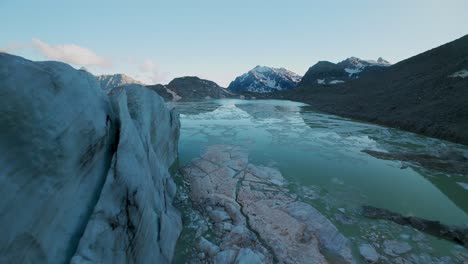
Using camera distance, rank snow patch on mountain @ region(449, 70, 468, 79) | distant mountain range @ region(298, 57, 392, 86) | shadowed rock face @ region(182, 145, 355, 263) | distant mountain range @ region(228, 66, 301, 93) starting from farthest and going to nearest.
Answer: distant mountain range @ region(228, 66, 301, 93) → distant mountain range @ region(298, 57, 392, 86) → snow patch on mountain @ region(449, 70, 468, 79) → shadowed rock face @ region(182, 145, 355, 263)

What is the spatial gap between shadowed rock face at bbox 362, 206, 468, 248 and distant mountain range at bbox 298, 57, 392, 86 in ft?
315

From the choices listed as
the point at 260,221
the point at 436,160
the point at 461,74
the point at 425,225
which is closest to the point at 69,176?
the point at 260,221

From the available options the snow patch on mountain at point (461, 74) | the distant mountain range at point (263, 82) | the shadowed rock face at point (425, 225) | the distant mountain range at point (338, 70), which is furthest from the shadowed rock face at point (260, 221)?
the distant mountain range at point (263, 82)

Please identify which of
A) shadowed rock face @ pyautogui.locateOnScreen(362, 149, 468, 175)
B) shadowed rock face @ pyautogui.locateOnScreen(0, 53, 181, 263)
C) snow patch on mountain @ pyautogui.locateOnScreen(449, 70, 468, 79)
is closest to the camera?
shadowed rock face @ pyautogui.locateOnScreen(0, 53, 181, 263)

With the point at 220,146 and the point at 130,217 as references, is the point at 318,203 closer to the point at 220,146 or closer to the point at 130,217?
the point at 130,217

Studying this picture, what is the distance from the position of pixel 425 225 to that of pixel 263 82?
17690cm

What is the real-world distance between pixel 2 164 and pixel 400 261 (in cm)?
808

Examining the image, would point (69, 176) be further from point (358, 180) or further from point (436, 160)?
point (436, 160)

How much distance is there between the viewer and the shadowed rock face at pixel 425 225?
632 cm

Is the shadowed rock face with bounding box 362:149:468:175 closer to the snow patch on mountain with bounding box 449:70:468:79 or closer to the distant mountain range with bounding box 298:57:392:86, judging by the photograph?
the snow patch on mountain with bounding box 449:70:468:79

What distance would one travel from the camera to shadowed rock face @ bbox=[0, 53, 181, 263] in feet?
9.78

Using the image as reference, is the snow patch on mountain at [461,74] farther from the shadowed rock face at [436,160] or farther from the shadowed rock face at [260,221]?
the shadowed rock face at [260,221]

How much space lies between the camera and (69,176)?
3676mm

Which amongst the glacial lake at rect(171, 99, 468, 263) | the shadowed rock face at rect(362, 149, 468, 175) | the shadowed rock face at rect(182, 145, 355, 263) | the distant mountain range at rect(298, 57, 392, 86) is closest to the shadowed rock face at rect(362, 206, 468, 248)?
the glacial lake at rect(171, 99, 468, 263)
